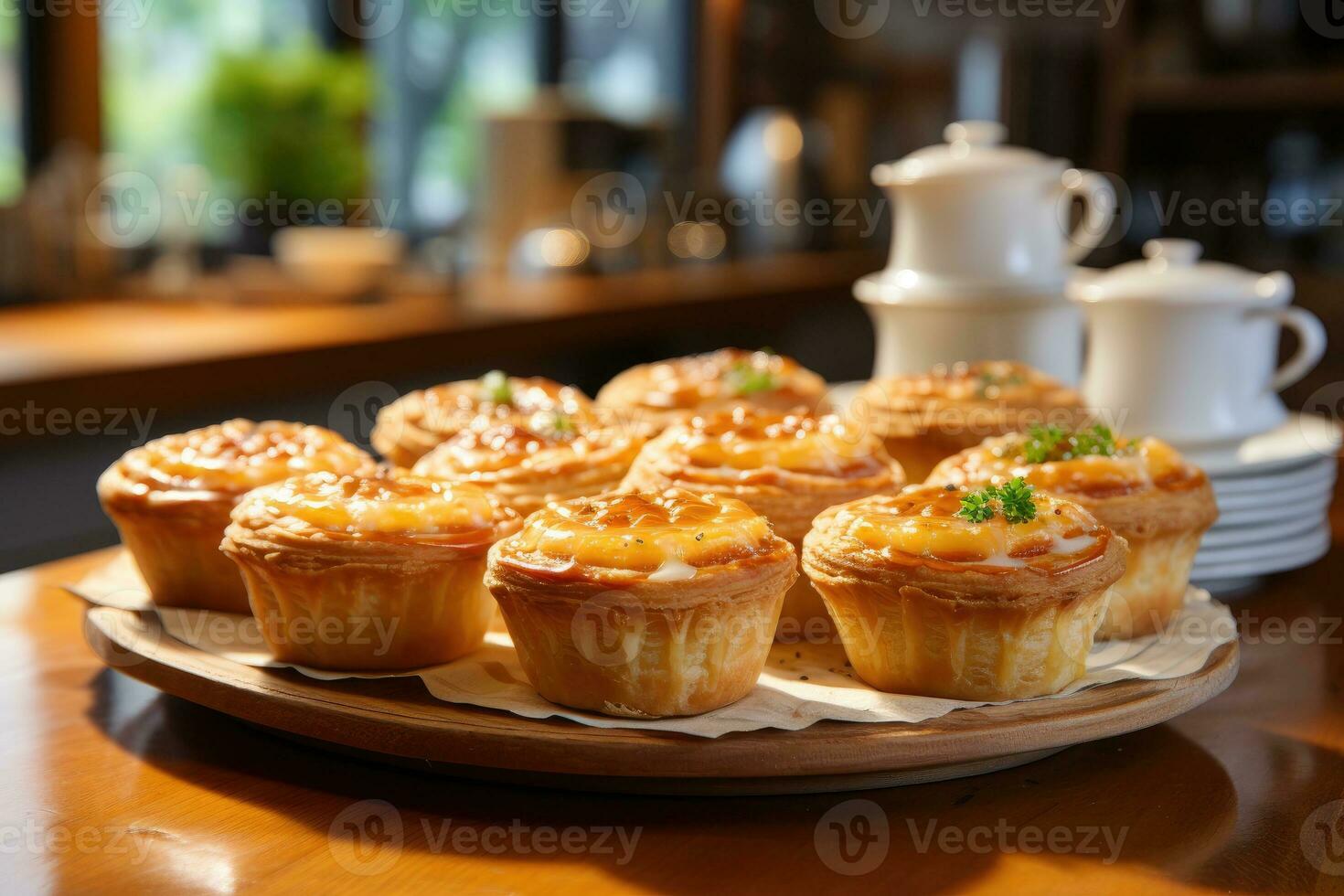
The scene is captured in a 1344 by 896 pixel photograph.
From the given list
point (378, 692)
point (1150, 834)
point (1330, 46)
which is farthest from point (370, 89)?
point (1150, 834)

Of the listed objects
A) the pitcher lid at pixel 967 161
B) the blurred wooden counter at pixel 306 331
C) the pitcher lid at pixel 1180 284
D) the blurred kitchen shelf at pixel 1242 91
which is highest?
the blurred kitchen shelf at pixel 1242 91

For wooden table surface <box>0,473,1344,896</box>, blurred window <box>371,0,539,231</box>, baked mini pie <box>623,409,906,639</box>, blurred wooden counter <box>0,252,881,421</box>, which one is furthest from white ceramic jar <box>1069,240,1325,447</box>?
blurred window <box>371,0,539,231</box>

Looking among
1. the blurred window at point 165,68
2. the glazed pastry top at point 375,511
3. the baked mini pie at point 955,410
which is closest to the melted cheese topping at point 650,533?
the glazed pastry top at point 375,511

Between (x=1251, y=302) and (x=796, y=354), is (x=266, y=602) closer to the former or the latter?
(x=1251, y=302)

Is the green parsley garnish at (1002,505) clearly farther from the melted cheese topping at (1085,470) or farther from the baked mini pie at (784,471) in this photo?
the baked mini pie at (784,471)

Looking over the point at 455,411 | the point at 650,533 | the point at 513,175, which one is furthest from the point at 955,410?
the point at 513,175

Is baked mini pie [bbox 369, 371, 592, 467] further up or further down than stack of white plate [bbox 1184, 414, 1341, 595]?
further up

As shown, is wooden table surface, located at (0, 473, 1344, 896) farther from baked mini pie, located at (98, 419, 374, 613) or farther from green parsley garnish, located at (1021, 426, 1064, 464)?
green parsley garnish, located at (1021, 426, 1064, 464)
